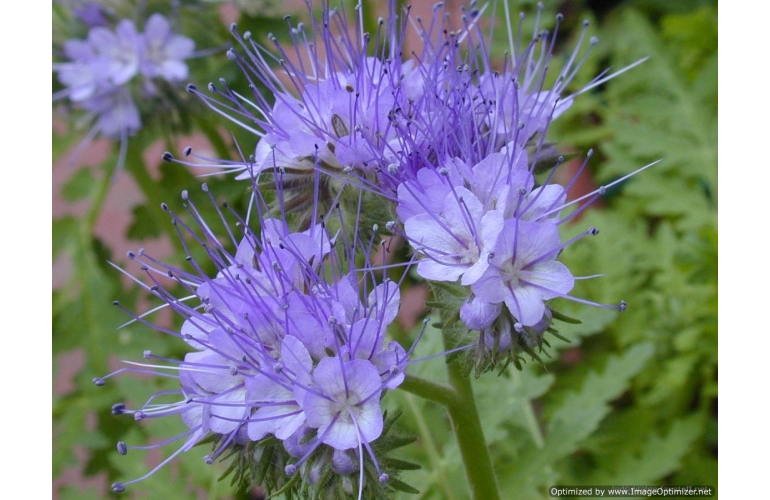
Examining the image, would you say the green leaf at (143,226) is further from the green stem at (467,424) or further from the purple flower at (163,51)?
the green stem at (467,424)

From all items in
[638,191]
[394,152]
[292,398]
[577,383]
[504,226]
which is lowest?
[577,383]

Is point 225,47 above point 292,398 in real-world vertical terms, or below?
above

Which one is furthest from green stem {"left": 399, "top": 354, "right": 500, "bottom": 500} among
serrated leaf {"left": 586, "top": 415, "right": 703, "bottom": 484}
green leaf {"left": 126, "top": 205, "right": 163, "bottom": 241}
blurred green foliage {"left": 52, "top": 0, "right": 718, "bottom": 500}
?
green leaf {"left": 126, "top": 205, "right": 163, "bottom": 241}

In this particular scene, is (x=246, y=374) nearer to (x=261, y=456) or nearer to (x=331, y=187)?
(x=261, y=456)

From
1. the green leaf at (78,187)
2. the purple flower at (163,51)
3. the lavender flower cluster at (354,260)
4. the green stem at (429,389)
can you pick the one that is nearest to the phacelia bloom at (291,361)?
the lavender flower cluster at (354,260)

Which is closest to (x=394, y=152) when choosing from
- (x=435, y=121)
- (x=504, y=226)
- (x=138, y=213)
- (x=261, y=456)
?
(x=435, y=121)

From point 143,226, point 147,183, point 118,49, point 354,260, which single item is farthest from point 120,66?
point 354,260
